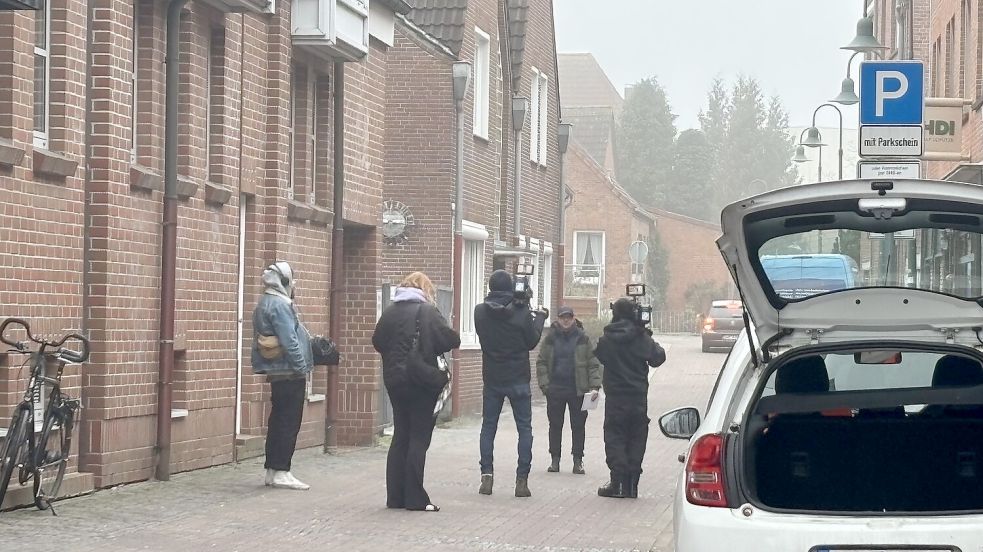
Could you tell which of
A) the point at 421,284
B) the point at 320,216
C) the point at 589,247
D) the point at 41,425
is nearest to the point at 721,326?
the point at 589,247

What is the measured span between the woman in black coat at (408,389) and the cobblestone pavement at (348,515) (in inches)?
9.3

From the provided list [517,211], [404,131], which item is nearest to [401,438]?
[404,131]

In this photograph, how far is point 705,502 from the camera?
6328 mm

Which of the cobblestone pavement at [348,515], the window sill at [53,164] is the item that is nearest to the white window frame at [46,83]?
the window sill at [53,164]

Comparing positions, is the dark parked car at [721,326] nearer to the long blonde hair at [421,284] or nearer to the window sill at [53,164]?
the long blonde hair at [421,284]

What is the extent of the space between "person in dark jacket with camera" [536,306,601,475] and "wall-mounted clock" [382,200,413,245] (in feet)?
30.5

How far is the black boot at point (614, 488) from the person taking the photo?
1387cm

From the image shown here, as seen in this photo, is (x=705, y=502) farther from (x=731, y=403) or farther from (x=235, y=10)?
(x=235, y=10)

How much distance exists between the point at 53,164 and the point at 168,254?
205cm

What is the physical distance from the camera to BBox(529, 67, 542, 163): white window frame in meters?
31.4

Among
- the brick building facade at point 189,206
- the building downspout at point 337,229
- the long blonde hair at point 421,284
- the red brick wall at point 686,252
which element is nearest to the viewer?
the brick building facade at point 189,206

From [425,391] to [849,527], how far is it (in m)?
6.78

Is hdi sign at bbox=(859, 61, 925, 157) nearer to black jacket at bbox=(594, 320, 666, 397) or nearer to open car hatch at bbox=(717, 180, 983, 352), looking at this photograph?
black jacket at bbox=(594, 320, 666, 397)

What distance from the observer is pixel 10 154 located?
1118 cm
